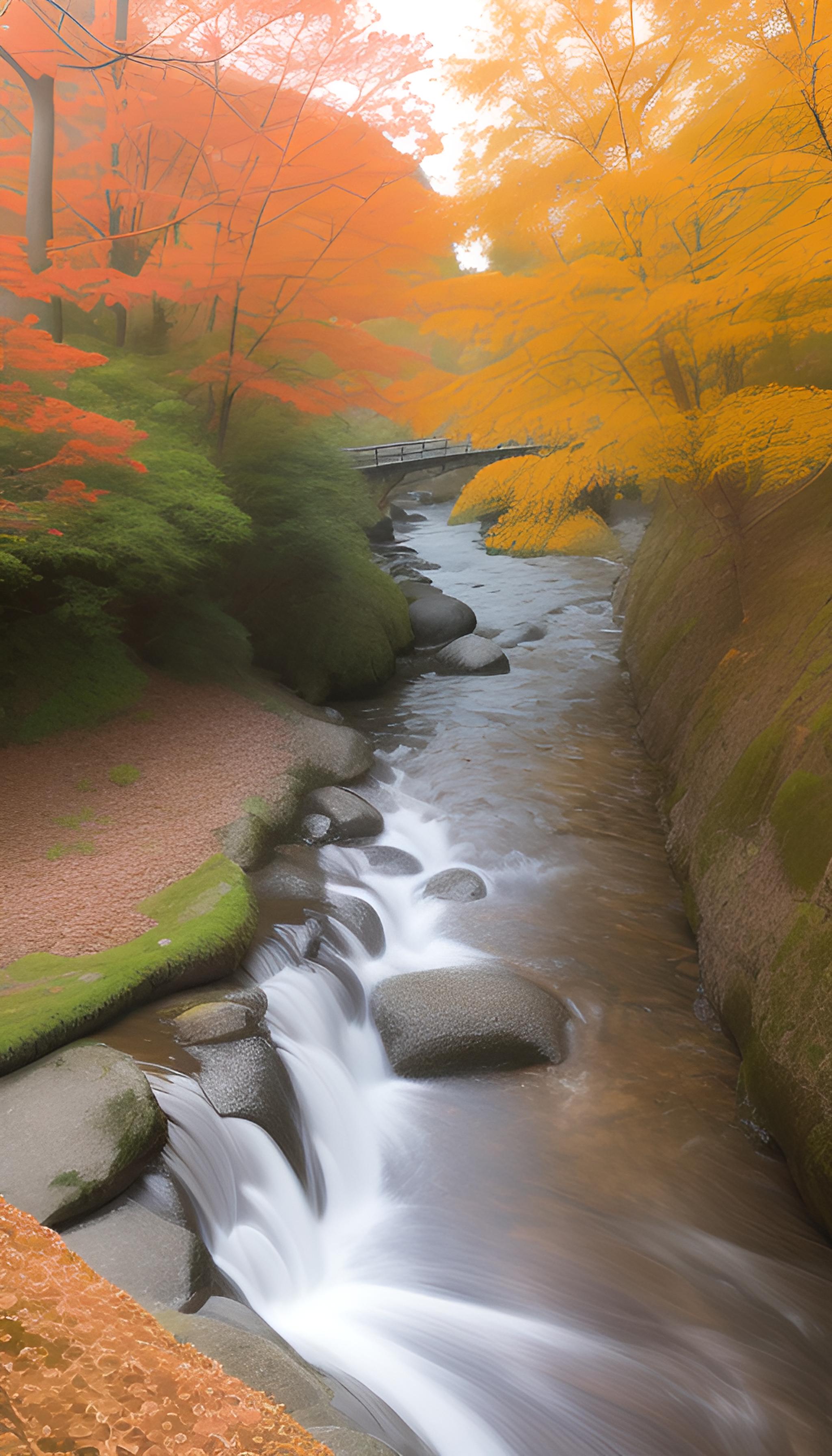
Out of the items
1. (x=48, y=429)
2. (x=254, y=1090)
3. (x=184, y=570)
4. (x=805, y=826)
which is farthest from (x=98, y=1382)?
(x=184, y=570)

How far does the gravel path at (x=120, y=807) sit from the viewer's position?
4871 millimetres

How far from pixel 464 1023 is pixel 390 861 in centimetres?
234

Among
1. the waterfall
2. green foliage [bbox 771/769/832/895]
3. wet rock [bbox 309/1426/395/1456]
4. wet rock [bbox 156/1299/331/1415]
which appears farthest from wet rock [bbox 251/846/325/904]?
wet rock [bbox 309/1426/395/1456]

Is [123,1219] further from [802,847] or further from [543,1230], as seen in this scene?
[802,847]

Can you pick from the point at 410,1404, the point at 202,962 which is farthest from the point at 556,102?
the point at 410,1404

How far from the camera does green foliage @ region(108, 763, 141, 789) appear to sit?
273 inches

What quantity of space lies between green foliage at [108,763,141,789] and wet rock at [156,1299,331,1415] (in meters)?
4.89

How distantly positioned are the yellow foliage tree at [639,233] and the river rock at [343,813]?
10.8 feet

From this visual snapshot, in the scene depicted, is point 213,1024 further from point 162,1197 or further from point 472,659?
point 472,659

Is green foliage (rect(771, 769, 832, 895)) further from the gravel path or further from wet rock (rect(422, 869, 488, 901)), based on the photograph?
the gravel path

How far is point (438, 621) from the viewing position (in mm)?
14281

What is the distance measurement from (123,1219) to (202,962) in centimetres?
174

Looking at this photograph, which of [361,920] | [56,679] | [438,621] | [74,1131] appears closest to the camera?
[74,1131]

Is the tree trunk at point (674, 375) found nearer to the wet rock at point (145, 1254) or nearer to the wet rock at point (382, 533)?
the wet rock at point (145, 1254)
